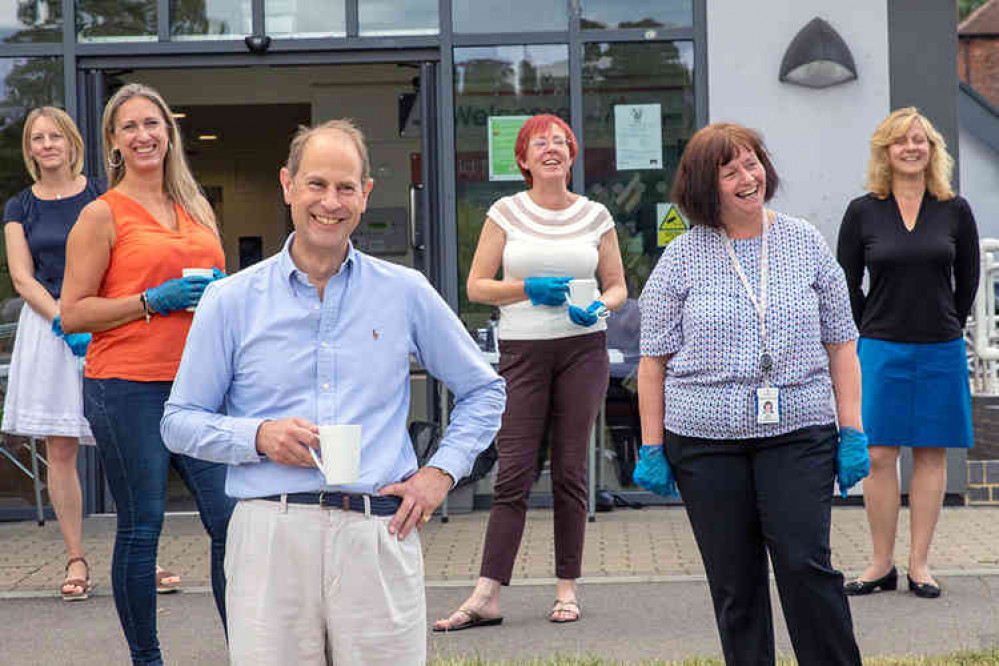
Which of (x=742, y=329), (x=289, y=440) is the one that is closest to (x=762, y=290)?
(x=742, y=329)

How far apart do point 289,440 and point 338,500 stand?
7.2 inches

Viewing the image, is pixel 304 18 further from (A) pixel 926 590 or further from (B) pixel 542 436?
(A) pixel 926 590

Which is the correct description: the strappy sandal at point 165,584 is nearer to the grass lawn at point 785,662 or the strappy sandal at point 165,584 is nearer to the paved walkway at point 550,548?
the paved walkway at point 550,548

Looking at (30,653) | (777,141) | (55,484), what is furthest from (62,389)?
(777,141)

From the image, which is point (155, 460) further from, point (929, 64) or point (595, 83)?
point (929, 64)

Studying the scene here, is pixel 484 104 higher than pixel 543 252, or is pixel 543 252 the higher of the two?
pixel 484 104

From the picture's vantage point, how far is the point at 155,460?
4.49 metres

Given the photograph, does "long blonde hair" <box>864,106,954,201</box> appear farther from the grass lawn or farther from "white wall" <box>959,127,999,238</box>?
"white wall" <box>959,127,999,238</box>

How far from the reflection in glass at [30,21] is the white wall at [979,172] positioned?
966 inches

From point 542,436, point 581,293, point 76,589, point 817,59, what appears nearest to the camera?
point 581,293

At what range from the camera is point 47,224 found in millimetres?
6441

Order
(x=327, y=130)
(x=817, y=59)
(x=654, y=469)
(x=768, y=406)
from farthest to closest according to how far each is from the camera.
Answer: (x=817, y=59) → (x=654, y=469) → (x=768, y=406) → (x=327, y=130)

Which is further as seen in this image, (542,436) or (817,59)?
(817,59)

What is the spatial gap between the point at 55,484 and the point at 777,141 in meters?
4.54
